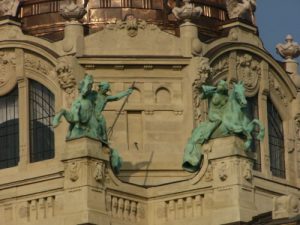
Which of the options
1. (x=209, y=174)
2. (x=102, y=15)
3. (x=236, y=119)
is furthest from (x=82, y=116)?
(x=102, y=15)

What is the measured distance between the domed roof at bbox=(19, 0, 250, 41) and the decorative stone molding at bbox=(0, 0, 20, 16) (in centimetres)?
43

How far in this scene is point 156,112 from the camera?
97562mm

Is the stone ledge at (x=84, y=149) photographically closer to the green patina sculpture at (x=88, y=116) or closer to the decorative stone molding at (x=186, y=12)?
the green patina sculpture at (x=88, y=116)

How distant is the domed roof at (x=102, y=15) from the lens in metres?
99.4

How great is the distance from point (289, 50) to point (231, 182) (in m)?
12.3

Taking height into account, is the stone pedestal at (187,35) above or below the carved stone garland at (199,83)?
above

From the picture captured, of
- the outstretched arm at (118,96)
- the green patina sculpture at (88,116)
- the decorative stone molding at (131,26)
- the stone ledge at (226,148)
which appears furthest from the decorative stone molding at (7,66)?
the stone ledge at (226,148)

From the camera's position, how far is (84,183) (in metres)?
90.7

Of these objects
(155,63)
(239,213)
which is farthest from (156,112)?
(239,213)

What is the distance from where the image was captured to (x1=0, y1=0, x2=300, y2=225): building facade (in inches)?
3634

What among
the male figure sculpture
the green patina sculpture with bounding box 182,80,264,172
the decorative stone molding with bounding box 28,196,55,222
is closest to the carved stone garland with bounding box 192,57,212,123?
the green patina sculpture with bounding box 182,80,264,172

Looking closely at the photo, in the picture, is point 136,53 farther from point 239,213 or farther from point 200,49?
point 239,213

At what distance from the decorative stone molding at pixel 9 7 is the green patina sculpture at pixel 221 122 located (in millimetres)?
9120

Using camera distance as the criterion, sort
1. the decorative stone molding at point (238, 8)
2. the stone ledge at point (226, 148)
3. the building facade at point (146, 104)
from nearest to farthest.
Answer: the stone ledge at point (226, 148) < the building facade at point (146, 104) < the decorative stone molding at point (238, 8)
